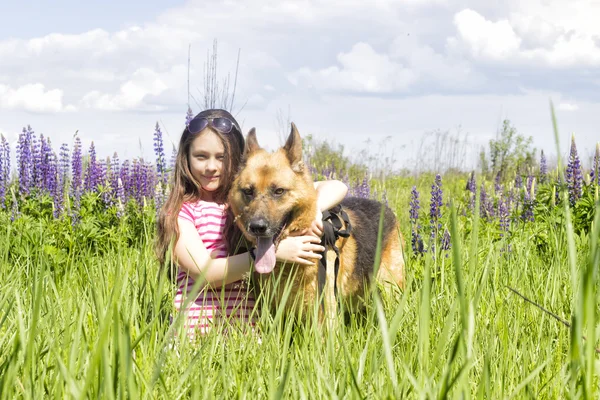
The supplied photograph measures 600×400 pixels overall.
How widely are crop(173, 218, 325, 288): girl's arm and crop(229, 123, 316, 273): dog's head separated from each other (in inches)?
4.2

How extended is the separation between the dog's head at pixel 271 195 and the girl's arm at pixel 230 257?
11cm

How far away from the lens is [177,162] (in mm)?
3910

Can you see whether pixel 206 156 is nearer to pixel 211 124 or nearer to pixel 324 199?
pixel 211 124

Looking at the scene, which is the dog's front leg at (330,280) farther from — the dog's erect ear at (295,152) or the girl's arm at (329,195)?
the dog's erect ear at (295,152)

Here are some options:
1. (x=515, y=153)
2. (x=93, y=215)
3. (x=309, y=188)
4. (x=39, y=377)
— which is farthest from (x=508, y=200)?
(x=515, y=153)

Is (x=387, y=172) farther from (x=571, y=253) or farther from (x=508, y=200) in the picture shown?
(x=571, y=253)

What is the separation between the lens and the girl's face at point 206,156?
3.82 m

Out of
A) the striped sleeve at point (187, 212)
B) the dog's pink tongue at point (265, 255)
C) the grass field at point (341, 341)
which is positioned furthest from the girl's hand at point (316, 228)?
the striped sleeve at point (187, 212)

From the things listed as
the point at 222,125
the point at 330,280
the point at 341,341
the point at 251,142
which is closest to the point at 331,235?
the point at 330,280

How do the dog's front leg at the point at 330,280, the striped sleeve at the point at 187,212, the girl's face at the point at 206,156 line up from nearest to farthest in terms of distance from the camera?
the dog's front leg at the point at 330,280
the striped sleeve at the point at 187,212
the girl's face at the point at 206,156

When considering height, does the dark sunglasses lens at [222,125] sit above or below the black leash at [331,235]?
above

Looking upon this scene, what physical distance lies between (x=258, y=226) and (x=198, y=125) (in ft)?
3.42

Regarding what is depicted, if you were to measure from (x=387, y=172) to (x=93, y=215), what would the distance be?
11.9 m

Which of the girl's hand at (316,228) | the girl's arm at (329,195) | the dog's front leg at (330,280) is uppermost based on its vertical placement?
the girl's arm at (329,195)
